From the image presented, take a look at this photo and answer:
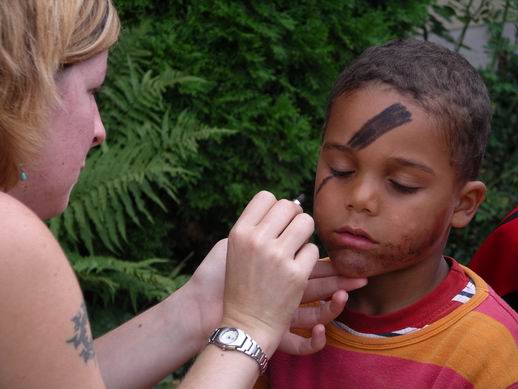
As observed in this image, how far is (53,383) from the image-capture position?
1.64 metres

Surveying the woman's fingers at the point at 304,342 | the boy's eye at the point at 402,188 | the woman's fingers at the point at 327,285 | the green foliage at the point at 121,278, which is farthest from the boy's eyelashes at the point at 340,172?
the green foliage at the point at 121,278

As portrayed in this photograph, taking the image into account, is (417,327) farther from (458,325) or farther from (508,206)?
(508,206)

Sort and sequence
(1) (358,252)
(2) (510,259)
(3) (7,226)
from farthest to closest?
(2) (510,259) < (1) (358,252) < (3) (7,226)

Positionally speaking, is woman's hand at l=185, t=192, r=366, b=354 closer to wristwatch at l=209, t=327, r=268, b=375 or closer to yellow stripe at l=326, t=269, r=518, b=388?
wristwatch at l=209, t=327, r=268, b=375

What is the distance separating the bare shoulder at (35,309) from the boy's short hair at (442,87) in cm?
85

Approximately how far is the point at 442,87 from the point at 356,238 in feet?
1.35

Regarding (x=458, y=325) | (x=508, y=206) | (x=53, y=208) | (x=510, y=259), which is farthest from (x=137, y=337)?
(x=508, y=206)

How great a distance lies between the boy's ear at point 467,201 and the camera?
2.03 meters

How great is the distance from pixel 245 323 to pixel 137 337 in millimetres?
521

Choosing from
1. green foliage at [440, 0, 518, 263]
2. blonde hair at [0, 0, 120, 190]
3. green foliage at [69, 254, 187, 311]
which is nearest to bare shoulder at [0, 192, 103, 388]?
blonde hair at [0, 0, 120, 190]

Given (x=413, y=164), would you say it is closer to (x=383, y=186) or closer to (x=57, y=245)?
(x=383, y=186)

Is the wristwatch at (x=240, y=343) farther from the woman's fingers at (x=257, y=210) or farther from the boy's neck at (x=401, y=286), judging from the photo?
the boy's neck at (x=401, y=286)

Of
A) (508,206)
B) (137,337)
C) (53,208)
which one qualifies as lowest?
(508,206)

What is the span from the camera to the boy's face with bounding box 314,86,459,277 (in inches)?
75.7
